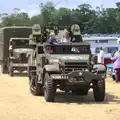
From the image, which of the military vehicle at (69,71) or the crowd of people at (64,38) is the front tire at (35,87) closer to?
the military vehicle at (69,71)

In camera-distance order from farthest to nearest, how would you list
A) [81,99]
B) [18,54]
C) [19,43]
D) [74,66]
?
[19,43], [18,54], [81,99], [74,66]

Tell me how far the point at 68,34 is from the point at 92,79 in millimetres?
A: 3099

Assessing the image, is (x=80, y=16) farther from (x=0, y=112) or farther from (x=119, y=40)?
(x=0, y=112)

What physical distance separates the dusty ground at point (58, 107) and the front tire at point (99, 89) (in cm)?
23

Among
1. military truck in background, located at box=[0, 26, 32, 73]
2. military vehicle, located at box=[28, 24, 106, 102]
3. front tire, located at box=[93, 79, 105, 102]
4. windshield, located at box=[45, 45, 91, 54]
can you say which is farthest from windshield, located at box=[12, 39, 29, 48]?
front tire, located at box=[93, 79, 105, 102]

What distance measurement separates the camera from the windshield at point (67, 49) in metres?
15.5

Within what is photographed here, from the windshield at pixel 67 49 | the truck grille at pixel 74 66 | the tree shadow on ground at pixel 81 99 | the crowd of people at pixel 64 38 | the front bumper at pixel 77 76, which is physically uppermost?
the crowd of people at pixel 64 38

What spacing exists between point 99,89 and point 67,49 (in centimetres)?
192

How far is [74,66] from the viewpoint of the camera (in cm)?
1438

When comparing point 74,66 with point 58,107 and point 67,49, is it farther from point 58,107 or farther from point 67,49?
point 58,107

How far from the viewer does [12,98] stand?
15.2 metres

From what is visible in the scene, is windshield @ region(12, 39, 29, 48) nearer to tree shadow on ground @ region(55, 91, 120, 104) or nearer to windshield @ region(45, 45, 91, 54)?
tree shadow on ground @ region(55, 91, 120, 104)

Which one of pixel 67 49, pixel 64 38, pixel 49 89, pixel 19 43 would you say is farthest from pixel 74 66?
pixel 19 43

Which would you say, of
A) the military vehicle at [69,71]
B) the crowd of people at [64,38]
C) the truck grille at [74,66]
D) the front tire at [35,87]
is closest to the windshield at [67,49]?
the military vehicle at [69,71]
